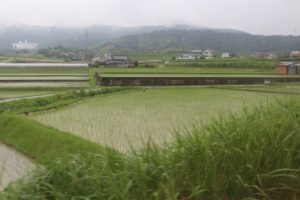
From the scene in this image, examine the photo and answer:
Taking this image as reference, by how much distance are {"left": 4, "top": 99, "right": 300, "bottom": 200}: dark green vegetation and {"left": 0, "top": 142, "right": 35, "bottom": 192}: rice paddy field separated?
405 centimetres

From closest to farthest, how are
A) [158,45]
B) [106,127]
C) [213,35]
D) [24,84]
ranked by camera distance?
[106,127]
[24,84]
[158,45]
[213,35]

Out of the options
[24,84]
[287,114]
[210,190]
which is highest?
[287,114]

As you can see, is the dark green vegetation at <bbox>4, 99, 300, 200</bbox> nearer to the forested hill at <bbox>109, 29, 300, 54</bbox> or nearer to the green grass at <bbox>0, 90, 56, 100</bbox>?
the green grass at <bbox>0, 90, 56, 100</bbox>

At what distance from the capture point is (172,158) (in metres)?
2.45

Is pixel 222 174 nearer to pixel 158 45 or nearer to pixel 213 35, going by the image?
pixel 158 45

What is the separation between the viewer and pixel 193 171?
2.35 meters

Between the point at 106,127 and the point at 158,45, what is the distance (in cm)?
8165

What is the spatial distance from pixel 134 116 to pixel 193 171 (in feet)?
27.2

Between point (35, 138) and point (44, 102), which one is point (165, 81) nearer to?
point (44, 102)

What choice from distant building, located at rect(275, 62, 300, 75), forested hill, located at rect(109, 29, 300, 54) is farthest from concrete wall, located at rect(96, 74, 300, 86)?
forested hill, located at rect(109, 29, 300, 54)

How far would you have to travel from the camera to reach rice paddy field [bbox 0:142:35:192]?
6470mm

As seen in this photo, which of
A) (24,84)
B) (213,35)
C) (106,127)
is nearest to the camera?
(106,127)

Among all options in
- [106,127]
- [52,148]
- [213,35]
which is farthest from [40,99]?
[213,35]

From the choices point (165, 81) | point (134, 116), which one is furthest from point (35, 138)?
point (165, 81)
